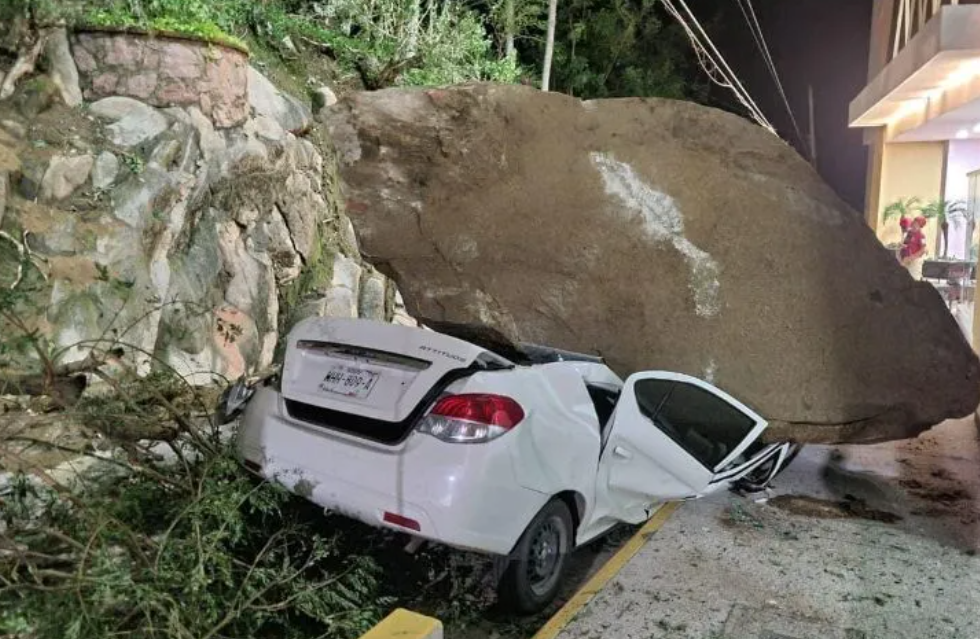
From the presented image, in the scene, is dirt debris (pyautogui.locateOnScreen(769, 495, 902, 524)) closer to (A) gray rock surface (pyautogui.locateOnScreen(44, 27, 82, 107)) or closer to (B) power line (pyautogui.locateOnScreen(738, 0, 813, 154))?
(A) gray rock surface (pyautogui.locateOnScreen(44, 27, 82, 107))

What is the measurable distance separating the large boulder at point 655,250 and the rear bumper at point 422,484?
293 centimetres

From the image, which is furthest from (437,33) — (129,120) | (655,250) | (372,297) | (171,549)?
(171,549)

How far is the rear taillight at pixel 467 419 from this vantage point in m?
3.38

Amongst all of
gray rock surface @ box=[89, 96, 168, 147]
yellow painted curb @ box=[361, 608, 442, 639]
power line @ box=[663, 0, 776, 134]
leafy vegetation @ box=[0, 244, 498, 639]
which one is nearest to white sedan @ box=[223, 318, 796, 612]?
leafy vegetation @ box=[0, 244, 498, 639]

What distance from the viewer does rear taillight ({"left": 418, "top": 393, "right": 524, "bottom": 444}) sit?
3.38 metres

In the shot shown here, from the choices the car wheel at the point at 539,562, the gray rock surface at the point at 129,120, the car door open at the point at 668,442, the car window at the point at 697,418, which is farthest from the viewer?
the gray rock surface at the point at 129,120

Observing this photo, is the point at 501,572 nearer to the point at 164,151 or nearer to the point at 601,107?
the point at 601,107

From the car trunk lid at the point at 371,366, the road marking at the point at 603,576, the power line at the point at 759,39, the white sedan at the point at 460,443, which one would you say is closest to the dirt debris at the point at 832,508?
the road marking at the point at 603,576

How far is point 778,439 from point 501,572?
2.81 metres

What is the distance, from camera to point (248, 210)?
8906mm

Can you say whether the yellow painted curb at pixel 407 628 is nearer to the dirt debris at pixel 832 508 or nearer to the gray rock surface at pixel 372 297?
the dirt debris at pixel 832 508

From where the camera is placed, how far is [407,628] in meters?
2.82

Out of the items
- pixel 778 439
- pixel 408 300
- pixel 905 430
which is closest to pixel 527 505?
pixel 778 439

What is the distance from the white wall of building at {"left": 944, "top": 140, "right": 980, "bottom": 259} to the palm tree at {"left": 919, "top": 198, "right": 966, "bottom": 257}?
8 centimetres
